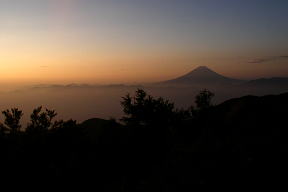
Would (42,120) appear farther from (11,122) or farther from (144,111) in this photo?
(144,111)

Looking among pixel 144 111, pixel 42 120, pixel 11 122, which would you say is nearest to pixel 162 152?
pixel 144 111

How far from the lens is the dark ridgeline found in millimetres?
22480

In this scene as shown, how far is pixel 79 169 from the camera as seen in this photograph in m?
29.3

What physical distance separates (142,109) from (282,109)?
20101mm

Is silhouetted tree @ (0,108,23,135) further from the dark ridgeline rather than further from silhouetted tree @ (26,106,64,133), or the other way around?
silhouetted tree @ (26,106,64,133)

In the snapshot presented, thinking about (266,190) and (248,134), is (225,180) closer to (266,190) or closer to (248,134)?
(266,190)

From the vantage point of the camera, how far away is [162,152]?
3438 centimetres

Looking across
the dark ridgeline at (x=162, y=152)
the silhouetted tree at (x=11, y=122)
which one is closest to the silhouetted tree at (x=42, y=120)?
the dark ridgeline at (x=162, y=152)

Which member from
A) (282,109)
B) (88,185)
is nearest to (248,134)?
(282,109)

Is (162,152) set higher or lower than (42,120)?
lower

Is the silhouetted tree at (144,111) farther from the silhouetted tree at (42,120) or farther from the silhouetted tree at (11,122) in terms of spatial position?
the silhouetted tree at (11,122)

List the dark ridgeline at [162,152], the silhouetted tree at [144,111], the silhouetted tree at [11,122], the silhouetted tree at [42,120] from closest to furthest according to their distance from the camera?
the dark ridgeline at [162,152] < the silhouetted tree at [42,120] < the silhouetted tree at [11,122] < the silhouetted tree at [144,111]

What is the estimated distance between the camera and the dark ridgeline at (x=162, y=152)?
22.5m

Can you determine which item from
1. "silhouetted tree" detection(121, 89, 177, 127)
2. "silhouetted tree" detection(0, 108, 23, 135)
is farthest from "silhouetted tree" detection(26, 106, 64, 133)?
"silhouetted tree" detection(121, 89, 177, 127)
